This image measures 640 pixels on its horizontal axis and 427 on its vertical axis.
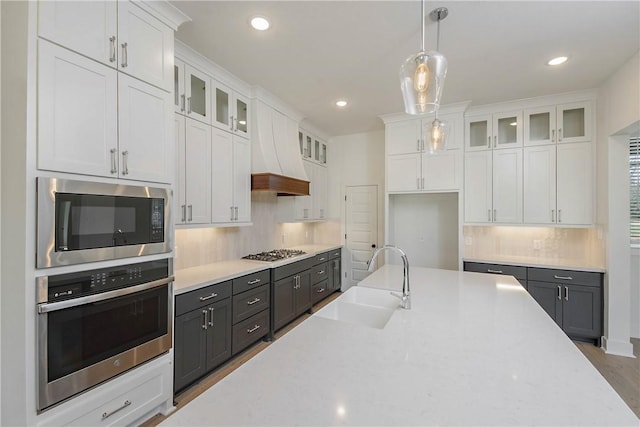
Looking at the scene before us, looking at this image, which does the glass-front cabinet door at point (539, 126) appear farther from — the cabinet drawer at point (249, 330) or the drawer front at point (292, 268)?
the cabinet drawer at point (249, 330)

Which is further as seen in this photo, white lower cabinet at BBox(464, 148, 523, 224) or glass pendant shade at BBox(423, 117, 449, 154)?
white lower cabinet at BBox(464, 148, 523, 224)

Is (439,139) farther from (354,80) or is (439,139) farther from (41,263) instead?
(41,263)

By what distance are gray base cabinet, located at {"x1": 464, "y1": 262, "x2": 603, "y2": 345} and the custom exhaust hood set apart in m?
3.06

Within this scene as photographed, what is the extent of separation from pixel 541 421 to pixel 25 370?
6.91 ft

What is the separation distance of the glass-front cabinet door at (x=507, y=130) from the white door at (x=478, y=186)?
0.21 m

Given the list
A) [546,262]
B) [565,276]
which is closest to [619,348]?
[565,276]

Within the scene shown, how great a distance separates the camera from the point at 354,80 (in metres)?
2.99

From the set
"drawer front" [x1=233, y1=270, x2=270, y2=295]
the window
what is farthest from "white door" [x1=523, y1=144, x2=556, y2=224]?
"drawer front" [x1=233, y1=270, x2=270, y2=295]

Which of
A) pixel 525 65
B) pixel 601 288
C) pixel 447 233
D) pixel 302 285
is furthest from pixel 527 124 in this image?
pixel 302 285

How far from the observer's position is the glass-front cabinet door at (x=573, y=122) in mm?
3289

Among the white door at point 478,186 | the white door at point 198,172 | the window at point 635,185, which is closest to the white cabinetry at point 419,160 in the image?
the white door at point 478,186

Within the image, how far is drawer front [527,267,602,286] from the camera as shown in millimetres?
3117

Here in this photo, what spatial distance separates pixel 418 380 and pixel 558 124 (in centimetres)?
393

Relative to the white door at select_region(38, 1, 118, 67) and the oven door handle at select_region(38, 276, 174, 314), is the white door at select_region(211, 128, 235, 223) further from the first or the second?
the white door at select_region(38, 1, 118, 67)
